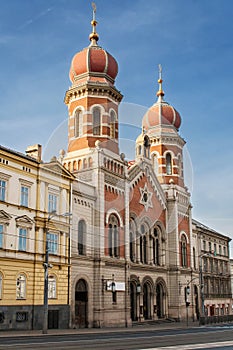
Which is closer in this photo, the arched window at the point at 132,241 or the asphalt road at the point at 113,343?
the asphalt road at the point at 113,343

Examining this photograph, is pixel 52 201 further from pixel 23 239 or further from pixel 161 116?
pixel 161 116

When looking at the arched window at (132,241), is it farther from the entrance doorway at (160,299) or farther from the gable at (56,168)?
the gable at (56,168)

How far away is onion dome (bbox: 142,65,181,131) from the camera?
224 feet

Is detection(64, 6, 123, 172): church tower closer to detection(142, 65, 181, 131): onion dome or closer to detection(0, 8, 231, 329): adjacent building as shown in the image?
detection(0, 8, 231, 329): adjacent building

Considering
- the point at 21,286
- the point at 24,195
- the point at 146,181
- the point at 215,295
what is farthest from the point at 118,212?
the point at 215,295

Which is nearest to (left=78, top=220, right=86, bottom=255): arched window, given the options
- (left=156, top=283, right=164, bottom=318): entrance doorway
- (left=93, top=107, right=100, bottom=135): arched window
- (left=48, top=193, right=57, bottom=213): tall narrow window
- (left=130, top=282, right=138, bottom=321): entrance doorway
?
(left=48, top=193, right=57, bottom=213): tall narrow window

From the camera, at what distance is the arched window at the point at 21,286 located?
120 ft

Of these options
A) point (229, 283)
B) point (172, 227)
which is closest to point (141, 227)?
point (172, 227)

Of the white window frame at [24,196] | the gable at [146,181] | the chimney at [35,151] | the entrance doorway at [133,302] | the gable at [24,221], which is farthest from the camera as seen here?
the gable at [146,181]

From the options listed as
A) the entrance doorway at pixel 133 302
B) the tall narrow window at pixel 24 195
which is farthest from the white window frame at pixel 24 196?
the entrance doorway at pixel 133 302

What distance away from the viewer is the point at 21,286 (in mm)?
36969

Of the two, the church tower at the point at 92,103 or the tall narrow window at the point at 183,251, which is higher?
the church tower at the point at 92,103

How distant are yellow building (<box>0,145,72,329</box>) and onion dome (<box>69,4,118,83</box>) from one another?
15.4 meters

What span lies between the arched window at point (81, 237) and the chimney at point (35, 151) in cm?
784
